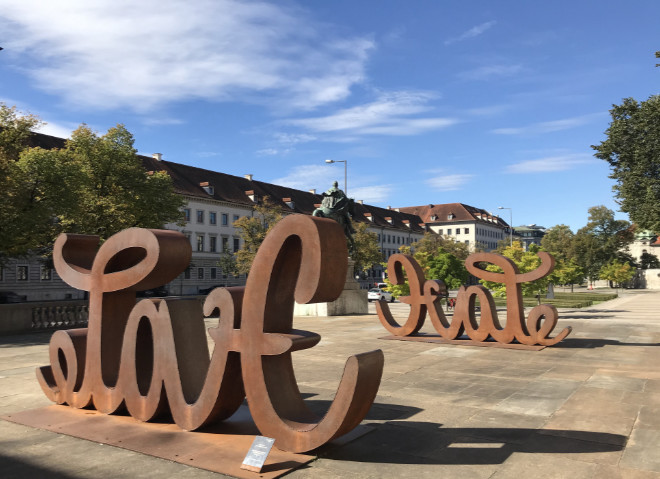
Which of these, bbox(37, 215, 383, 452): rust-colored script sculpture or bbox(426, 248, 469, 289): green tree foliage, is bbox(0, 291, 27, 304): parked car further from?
bbox(37, 215, 383, 452): rust-colored script sculpture

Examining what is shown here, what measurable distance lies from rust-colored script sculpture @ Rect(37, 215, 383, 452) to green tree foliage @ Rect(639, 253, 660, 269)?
100m

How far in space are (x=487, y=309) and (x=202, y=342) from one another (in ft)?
32.7

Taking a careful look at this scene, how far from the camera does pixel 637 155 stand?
30.4 meters

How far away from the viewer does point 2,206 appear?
2091cm

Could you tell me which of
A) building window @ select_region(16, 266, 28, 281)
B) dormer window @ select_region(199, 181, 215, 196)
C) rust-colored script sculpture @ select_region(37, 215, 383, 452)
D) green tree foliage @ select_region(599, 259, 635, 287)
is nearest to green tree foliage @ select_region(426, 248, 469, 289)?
rust-colored script sculpture @ select_region(37, 215, 383, 452)

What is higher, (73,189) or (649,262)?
(73,189)

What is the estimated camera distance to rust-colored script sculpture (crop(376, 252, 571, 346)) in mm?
14594

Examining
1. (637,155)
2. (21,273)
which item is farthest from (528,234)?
(21,273)

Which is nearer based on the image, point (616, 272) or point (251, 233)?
point (251, 233)

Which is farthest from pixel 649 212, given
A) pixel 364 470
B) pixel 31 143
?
pixel 31 143

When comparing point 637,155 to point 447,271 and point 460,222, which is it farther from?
point 460,222

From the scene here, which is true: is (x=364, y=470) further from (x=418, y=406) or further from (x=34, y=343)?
(x=34, y=343)

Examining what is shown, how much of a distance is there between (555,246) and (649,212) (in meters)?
58.6

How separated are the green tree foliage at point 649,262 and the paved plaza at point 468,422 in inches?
3528
